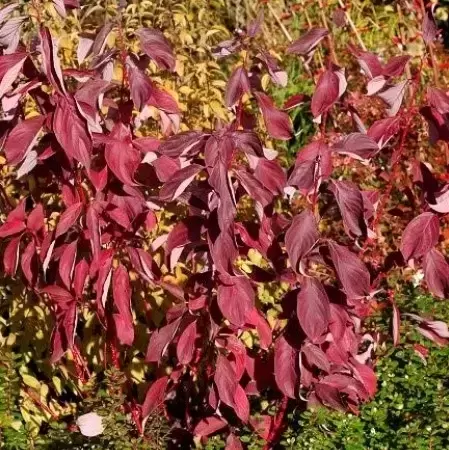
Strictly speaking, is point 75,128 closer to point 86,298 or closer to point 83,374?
point 86,298

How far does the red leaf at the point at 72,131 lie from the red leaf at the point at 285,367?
0.67m

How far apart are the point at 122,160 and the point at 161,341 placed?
457 millimetres

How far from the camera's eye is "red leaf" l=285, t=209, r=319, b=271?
1727 millimetres

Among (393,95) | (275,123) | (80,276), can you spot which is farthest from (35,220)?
(393,95)

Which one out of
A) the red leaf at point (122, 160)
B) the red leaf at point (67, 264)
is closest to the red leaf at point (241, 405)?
the red leaf at point (67, 264)

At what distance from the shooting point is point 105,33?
179cm

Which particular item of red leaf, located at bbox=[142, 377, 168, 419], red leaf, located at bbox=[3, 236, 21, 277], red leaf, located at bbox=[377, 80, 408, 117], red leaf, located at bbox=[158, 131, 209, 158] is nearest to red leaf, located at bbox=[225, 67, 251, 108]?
red leaf, located at bbox=[158, 131, 209, 158]

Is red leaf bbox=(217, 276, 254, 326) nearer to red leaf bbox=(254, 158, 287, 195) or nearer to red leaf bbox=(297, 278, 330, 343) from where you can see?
red leaf bbox=(297, 278, 330, 343)

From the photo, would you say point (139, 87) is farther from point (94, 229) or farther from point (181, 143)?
point (94, 229)

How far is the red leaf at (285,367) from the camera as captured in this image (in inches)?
77.4

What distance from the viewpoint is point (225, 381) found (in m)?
2.00

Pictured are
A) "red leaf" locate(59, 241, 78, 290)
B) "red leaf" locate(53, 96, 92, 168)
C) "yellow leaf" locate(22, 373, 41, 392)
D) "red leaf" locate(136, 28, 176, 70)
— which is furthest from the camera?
"yellow leaf" locate(22, 373, 41, 392)

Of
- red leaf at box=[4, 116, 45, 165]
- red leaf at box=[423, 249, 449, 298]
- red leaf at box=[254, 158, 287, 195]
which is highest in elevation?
red leaf at box=[4, 116, 45, 165]

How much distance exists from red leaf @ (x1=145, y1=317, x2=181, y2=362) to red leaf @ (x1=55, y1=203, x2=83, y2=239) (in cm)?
35
